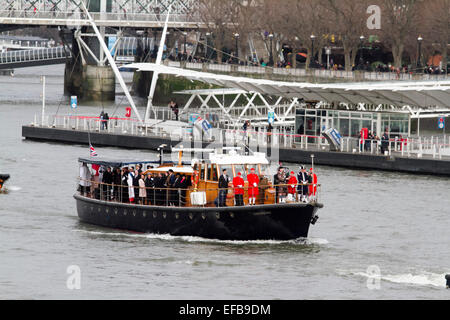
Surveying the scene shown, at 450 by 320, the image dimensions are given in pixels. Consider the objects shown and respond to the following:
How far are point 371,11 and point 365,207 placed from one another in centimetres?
8492

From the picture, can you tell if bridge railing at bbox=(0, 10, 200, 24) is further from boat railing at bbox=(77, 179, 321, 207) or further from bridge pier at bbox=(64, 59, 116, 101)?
boat railing at bbox=(77, 179, 321, 207)

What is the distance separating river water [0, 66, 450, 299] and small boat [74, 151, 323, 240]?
40 cm

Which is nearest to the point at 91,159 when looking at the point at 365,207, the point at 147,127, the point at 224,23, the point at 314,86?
the point at 365,207

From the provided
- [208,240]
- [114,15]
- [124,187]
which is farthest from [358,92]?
[114,15]

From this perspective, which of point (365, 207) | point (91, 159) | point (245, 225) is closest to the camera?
point (245, 225)

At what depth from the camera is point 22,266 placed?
39.1m

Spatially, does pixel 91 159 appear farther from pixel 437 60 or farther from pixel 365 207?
pixel 437 60

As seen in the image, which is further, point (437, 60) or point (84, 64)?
point (437, 60)

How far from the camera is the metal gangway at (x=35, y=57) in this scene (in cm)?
15000

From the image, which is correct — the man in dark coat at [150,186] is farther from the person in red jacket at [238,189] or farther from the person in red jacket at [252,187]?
the person in red jacket at [252,187]

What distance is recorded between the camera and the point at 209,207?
41844 mm

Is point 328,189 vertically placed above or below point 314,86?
below

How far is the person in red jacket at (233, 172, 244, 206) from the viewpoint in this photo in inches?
1630

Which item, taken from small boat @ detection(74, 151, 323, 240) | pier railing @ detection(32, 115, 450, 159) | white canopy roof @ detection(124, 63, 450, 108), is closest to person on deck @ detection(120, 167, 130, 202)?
small boat @ detection(74, 151, 323, 240)
